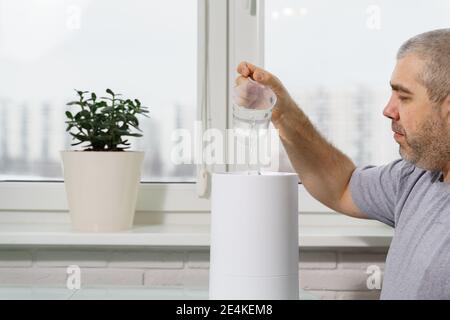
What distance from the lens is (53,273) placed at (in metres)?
1.53

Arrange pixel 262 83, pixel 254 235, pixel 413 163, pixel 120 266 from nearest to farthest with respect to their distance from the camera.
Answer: pixel 254 235 < pixel 262 83 < pixel 413 163 < pixel 120 266

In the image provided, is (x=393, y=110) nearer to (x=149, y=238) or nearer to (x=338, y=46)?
(x=338, y=46)

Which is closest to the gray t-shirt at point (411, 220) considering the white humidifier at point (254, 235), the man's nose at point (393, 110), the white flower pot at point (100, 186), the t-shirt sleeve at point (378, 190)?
the t-shirt sleeve at point (378, 190)

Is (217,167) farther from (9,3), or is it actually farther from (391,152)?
(9,3)

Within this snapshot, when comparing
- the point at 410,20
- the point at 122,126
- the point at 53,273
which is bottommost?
the point at 53,273

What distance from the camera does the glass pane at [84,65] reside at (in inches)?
62.9

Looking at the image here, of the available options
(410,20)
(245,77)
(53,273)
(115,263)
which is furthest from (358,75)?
(53,273)

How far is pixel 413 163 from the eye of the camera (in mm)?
1268

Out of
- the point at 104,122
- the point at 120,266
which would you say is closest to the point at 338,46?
the point at 104,122

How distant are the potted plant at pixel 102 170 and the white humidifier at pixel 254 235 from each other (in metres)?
0.59

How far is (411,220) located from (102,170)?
2.23ft
